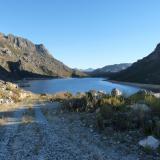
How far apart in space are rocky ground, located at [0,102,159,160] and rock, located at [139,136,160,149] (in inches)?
8.3

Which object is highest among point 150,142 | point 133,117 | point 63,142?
point 133,117

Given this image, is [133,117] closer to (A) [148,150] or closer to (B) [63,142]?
(B) [63,142]

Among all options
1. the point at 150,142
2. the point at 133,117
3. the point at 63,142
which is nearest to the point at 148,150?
the point at 150,142

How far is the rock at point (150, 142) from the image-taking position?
1197 cm

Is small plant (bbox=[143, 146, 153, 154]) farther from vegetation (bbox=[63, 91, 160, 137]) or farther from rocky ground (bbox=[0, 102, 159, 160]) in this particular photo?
vegetation (bbox=[63, 91, 160, 137])

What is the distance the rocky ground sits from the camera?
450 inches

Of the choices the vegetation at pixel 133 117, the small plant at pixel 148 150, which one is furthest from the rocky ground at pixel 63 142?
the vegetation at pixel 133 117

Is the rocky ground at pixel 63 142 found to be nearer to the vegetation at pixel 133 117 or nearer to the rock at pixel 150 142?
the rock at pixel 150 142

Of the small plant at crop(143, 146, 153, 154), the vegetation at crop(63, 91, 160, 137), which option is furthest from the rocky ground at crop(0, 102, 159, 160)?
the vegetation at crop(63, 91, 160, 137)

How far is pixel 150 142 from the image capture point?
40.0ft

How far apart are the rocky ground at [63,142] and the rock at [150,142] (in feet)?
0.69

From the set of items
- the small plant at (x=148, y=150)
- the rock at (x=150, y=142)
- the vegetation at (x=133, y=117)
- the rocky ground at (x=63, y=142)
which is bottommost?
the rocky ground at (x=63, y=142)

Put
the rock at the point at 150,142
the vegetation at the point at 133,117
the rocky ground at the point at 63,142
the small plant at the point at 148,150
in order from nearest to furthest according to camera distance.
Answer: the rocky ground at the point at 63,142, the small plant at the point at 148,150, the rock at the point at 150,142, the vegetation at the point at 133,117

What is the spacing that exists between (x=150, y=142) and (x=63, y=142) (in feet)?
10.2
